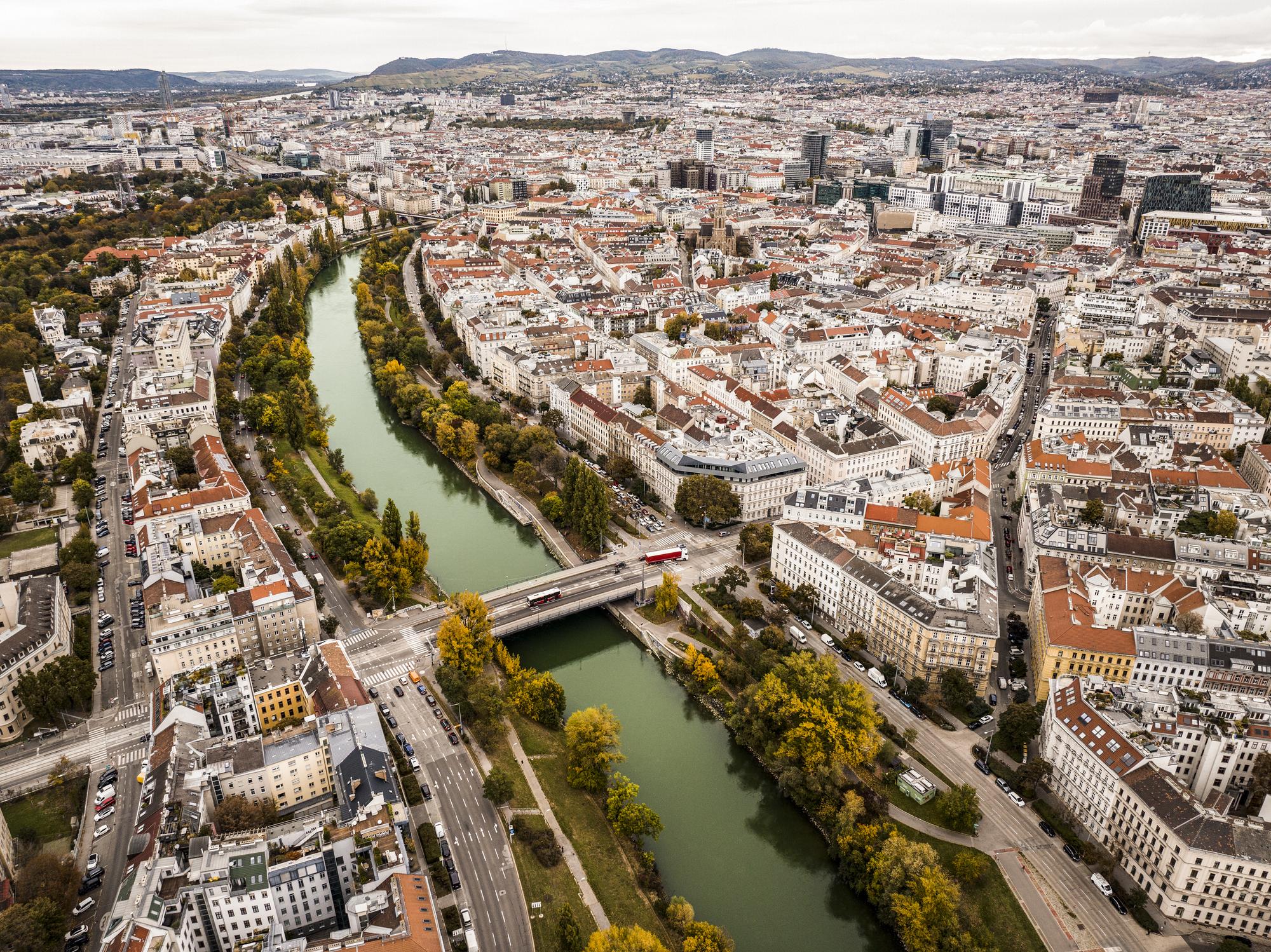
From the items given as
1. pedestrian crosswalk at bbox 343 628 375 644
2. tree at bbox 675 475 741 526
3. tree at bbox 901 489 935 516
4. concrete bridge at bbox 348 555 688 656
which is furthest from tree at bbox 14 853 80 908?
tree at bbox 901 489 935 516

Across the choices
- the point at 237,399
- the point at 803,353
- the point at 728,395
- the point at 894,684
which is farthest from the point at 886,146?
the point at 894,684

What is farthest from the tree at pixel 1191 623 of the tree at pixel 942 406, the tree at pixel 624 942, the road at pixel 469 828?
the road at pixel 469 828

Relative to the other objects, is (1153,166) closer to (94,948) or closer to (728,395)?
(728,395)

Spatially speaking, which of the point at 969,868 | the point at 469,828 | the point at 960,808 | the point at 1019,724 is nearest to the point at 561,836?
the point at 469,828

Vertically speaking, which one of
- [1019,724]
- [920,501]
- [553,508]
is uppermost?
[920,501]

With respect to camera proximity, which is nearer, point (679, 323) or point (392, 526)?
point (392, 526)

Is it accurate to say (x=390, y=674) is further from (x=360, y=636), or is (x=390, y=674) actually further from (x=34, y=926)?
(x=34, y=926)
